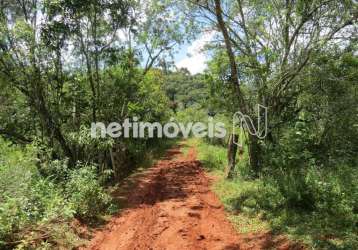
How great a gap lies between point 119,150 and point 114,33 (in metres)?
4.58

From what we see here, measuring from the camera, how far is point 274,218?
6785 millimetres

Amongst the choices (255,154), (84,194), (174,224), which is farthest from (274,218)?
(84,194)

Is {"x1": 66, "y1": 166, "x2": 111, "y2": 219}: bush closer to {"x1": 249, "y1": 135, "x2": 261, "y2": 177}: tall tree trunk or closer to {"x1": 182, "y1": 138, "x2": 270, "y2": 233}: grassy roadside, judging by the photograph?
{"x1": 182, "y1": 138, "x2": 270, "y2": 233}: grassy roadside

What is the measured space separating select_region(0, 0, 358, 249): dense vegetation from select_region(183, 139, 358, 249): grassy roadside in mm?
29

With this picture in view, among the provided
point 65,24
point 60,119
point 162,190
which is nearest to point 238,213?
point 162,190

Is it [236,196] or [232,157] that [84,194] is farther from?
[232,157]

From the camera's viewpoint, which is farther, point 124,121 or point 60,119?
point 124,121

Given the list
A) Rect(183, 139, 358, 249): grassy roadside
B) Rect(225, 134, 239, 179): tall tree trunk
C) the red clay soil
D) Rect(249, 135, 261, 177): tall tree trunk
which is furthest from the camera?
Rect(225, 134, 239, 179): tall tree trunk

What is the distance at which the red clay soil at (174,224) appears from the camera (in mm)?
6102

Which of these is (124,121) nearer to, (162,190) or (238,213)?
(162,190)

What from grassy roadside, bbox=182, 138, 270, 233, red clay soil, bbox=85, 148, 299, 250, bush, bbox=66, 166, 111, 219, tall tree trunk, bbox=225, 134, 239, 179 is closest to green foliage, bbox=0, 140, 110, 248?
bush, bbox=66, 166, 111, 219

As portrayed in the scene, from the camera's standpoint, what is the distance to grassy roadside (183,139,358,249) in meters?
Answer: 5.35

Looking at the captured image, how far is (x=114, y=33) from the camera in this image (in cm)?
1138

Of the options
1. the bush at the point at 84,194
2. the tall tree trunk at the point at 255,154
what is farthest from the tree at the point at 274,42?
the bush at the point at 84,194
